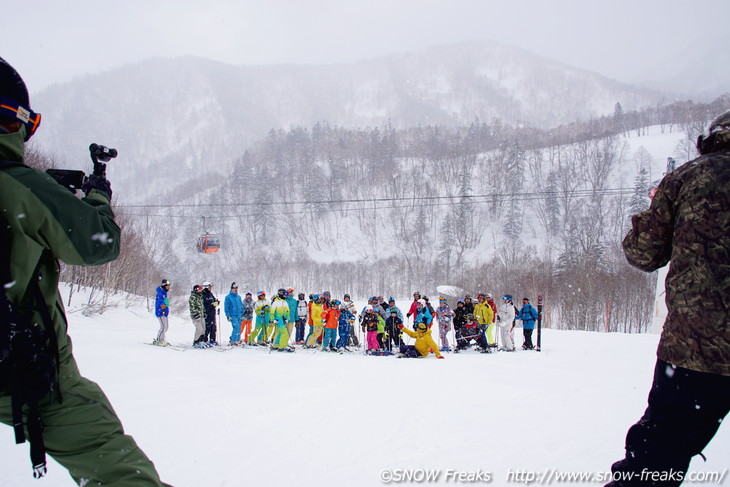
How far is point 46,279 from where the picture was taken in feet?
5.35

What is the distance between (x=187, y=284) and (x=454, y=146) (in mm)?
60930

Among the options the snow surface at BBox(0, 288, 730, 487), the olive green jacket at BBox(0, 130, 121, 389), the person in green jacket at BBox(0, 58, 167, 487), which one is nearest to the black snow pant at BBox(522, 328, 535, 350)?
the snow surface at BBox(0, 288, 730, 487)

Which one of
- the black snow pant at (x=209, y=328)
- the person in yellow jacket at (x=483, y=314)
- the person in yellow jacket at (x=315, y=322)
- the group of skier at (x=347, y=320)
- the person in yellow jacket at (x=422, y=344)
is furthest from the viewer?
the person in yellow jacket at (x=315, y=322)

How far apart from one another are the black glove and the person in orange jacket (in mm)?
11717

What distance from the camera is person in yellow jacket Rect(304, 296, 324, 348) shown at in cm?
1351

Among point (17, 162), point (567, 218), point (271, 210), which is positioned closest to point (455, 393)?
point (17, 162)

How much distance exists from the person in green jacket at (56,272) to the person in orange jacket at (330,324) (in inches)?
462

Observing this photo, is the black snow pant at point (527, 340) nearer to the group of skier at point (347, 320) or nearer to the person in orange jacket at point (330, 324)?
the group of skier at point (347, 320)

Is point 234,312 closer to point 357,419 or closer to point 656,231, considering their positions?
point 357,419

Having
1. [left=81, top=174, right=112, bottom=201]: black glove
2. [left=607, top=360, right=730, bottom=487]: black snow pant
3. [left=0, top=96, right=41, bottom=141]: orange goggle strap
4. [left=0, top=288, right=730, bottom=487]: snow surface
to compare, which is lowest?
[left=0, top=288, right=730, bottom=487]: snow surface

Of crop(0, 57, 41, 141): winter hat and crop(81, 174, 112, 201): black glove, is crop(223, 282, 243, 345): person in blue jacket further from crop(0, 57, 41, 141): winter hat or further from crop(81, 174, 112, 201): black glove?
crop(0, 57, 41, 141): winter hat

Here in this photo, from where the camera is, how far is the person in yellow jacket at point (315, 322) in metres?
13.5

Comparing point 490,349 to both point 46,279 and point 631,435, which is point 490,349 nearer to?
point 631,435

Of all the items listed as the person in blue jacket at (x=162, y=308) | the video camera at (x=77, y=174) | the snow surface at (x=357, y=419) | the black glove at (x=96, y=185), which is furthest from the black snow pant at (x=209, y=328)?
the black glove at (x=96, y=185)
